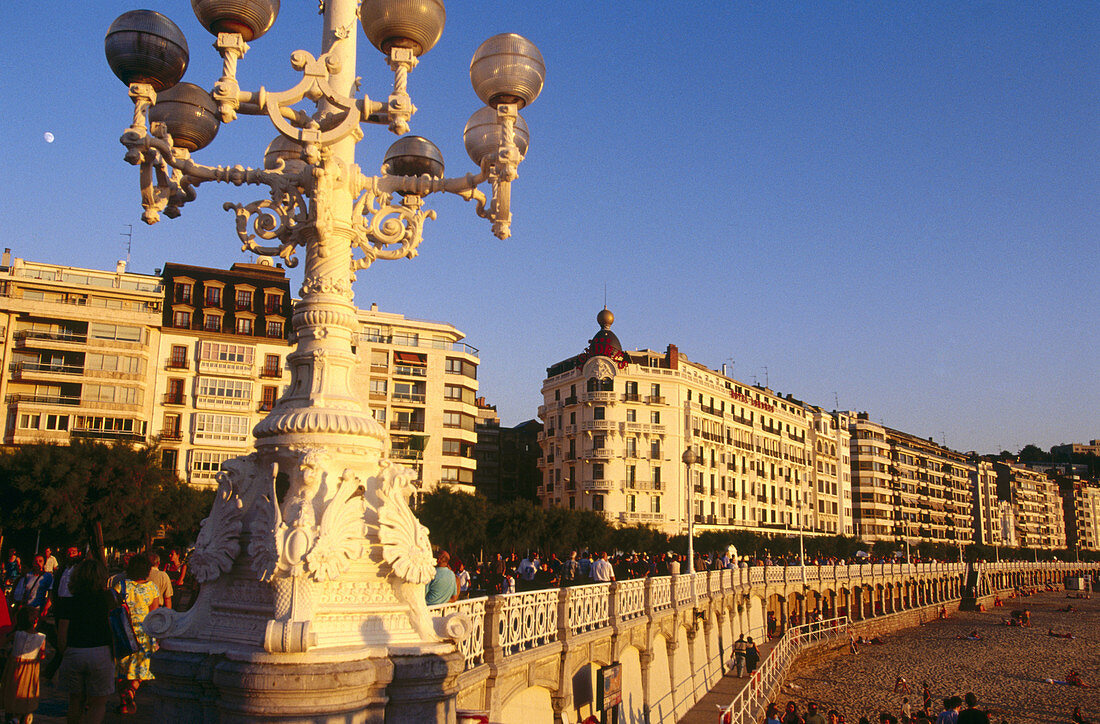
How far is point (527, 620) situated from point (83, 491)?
25.1 meters

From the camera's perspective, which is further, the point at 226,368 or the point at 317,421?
the point at 226,368

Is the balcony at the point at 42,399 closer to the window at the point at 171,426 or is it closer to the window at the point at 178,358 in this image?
the window at the point at 171,426

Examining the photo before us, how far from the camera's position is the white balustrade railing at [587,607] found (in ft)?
43.3

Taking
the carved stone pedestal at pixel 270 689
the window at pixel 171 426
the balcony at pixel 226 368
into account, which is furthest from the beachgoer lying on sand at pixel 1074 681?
the window at pixel 171 426

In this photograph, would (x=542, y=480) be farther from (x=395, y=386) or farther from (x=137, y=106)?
(x=137, y=106)

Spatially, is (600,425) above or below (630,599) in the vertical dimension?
above

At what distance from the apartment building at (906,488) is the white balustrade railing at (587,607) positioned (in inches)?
3624

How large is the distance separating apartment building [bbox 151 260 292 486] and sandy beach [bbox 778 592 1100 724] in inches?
1305

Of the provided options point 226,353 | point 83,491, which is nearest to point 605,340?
point 226,353

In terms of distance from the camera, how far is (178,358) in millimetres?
49125

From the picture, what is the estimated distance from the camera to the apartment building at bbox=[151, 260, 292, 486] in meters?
48.1

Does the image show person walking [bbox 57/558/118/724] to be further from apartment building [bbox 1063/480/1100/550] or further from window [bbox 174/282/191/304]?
apartment building [bbox 1063/480/1100/550]

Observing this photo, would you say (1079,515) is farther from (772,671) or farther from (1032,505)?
(772,671)

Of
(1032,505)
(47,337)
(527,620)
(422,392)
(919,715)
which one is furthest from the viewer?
(1032,505)
